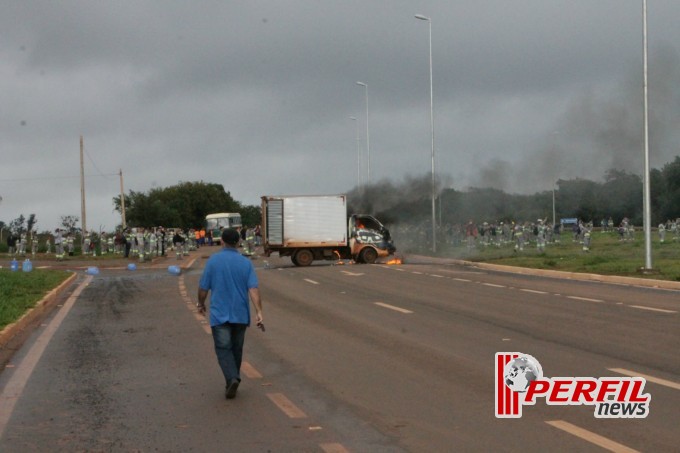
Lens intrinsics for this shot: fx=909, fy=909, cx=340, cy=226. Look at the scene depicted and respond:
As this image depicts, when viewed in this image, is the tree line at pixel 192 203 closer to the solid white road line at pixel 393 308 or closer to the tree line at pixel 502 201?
the tree line at pixel 502 201

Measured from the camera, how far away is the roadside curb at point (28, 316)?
14227mm

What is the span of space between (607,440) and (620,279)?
1995 centimetres

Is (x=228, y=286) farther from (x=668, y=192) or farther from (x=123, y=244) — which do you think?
(x=668, y=192)

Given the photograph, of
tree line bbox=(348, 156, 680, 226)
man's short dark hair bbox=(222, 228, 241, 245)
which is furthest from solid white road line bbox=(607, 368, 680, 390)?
tree line bbox=(348, 156, 680, 226)

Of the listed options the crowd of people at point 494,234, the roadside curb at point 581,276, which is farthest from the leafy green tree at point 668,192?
the roadside curb at point 581,276

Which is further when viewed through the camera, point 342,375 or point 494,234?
point 494,234

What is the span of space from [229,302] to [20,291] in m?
15.1

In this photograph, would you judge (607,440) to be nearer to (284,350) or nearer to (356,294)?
(284,350)

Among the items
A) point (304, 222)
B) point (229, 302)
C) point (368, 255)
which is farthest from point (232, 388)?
point (368, 255)

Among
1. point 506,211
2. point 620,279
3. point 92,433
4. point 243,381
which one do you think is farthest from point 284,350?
point 506,211

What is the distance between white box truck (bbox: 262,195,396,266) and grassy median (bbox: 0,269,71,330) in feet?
33.1

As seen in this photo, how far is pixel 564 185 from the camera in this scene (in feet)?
228

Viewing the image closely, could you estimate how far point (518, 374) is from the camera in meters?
7.88

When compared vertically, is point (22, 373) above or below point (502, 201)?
below
